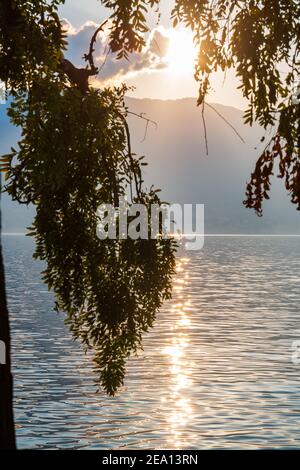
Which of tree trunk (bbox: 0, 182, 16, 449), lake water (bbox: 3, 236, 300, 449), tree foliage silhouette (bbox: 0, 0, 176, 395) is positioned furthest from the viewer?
lake water (bbox: 3, 236, 300, 449)

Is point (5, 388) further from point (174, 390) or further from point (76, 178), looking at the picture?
point (174, 390)

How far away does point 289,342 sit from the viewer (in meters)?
103

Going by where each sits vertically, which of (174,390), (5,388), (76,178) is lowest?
(174,390)

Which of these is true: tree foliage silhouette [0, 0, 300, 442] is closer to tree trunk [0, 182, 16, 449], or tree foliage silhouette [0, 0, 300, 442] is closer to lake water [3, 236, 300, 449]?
tree trunk [0, 182, 16, 449]

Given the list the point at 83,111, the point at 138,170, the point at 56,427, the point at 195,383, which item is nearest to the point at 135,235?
the point at 138,170

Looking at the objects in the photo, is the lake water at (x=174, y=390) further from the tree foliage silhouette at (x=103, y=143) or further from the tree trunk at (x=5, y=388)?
the tree trunk at (x=5, y=388)

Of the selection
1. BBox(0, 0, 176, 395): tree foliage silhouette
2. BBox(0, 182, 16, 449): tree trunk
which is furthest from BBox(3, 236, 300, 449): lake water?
BBox(0, 182, 16, 449): tree trunk

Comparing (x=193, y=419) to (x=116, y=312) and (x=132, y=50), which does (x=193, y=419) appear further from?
(x=132, y=50)

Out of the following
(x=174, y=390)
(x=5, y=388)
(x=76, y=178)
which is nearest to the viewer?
(x=5, y=388)

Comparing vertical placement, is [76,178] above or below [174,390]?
above

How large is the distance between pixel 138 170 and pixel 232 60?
4454 mm

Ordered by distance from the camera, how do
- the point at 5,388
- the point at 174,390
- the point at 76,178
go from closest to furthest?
1. the point at 5,388
2. the point at 76,178
3. the point at 174,390

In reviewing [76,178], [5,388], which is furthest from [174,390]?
[5,388]

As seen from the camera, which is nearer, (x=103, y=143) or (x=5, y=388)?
(x=5, y=388)
